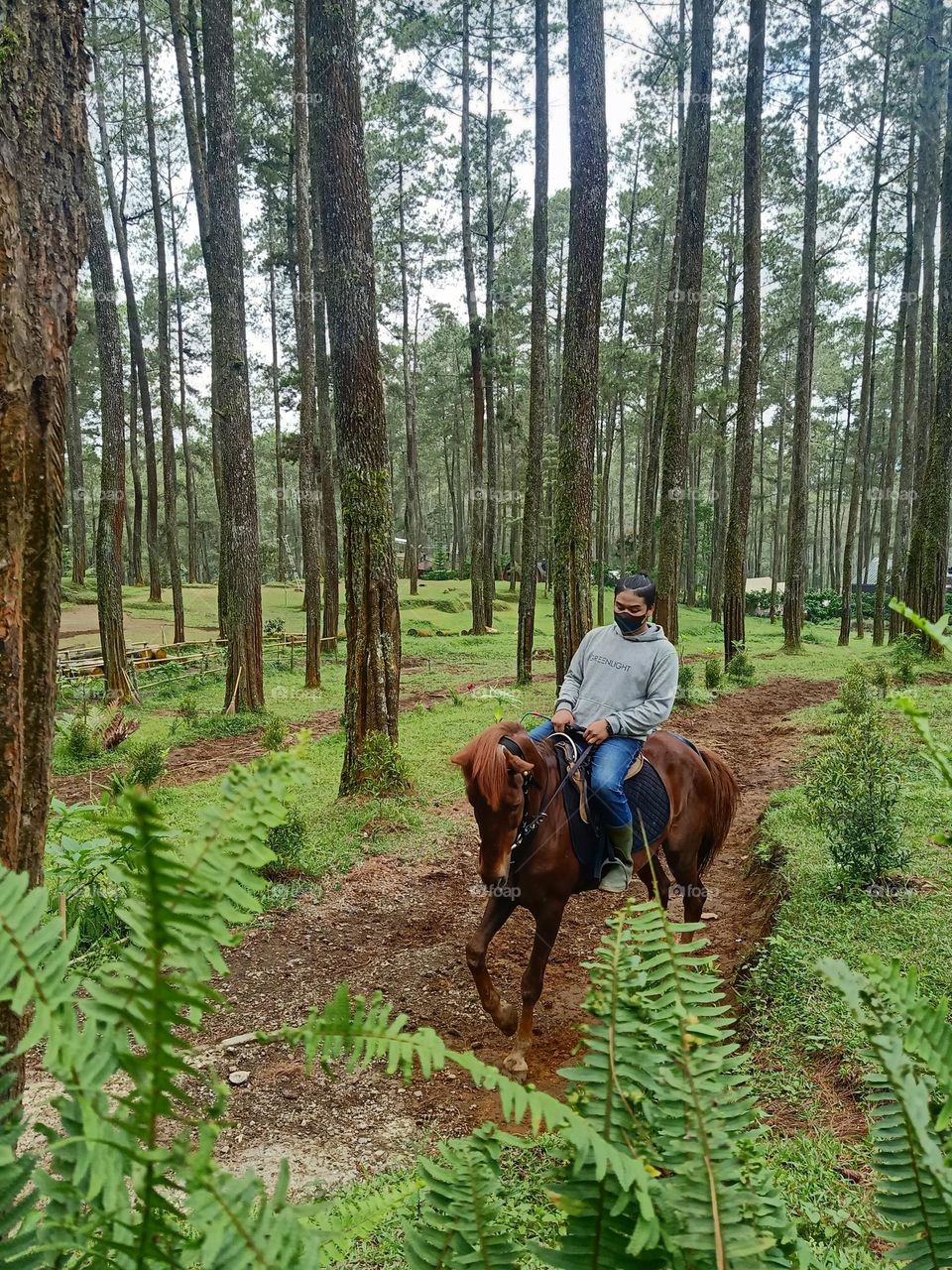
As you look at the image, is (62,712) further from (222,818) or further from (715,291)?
(715,291)

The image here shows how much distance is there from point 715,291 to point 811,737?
2328 cm

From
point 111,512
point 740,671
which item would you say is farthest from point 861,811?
point 111,512

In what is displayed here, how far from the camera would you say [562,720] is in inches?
Result: 190

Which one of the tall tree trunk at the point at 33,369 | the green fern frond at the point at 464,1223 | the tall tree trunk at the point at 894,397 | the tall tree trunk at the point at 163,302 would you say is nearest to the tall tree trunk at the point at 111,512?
the tall tree trunk at the point at 163,302

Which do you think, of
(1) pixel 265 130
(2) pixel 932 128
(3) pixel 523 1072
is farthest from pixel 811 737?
(1) pixel 265 130

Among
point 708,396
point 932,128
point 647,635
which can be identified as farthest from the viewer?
point 708,396

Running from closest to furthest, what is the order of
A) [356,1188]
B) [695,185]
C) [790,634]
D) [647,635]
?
1. [356,1188]
2. [647,635]
3. [695,185]
4. [790,634]

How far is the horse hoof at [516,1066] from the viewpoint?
13.1ft

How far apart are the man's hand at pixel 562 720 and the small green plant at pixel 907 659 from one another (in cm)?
942

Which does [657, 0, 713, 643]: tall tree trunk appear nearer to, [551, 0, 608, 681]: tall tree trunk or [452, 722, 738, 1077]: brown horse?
[551, 0, 608, 681]: tall tree trunk

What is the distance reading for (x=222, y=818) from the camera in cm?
82

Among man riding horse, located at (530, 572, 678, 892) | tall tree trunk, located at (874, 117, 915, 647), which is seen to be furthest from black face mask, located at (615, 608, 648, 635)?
tall tree trunk, located at (874, 117, 915, 647)

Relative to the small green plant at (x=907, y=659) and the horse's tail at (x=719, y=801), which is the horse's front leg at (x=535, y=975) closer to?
the horse's tail at (x=719, y=801)

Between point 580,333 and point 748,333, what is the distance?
7601mm
